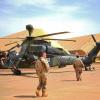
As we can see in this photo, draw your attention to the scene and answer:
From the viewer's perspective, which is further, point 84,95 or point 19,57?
point 19,57

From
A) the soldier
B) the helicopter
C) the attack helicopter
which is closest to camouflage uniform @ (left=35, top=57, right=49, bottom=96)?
the soldier

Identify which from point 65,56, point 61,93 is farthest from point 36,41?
point 61,93

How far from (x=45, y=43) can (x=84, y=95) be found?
15.8 m

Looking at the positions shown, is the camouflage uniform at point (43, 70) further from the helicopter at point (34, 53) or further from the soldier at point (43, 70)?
the helicopter at point (34, 53)

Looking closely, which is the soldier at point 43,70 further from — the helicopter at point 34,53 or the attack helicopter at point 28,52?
the attack helicopter at point 28,52

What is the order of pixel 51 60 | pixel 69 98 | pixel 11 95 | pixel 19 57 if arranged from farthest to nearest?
pixel 51 60
pixel 19 57
pixel 11 95
pixel 69 98

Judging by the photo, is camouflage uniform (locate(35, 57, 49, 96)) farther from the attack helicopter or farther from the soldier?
the attack helicopter

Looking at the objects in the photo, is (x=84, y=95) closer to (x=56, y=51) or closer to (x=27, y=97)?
(x=27, y=97)

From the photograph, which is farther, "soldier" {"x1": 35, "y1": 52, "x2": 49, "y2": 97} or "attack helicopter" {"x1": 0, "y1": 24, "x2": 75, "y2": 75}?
"attack helicopter" {"x1": 0, "y1": 24, "x2": 75, "y2": 75}

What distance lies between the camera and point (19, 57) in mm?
27719

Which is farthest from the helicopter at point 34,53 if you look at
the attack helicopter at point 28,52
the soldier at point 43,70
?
the soldier at point 43,70

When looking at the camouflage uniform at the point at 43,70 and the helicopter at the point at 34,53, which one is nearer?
the camouflage uniform at the point at 43,70

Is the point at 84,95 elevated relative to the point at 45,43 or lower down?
lower down

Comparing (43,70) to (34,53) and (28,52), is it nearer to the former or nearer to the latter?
(28,52)
